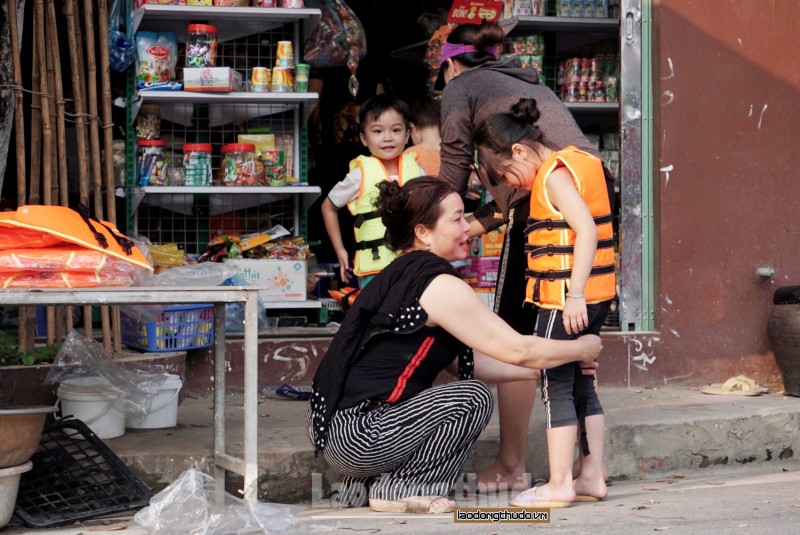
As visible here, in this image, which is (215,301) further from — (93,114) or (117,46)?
(117,46)

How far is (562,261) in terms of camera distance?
434 cm

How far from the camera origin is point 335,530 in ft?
13.4

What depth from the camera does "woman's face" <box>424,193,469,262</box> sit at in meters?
4.30

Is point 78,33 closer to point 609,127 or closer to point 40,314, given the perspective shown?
point 40,314

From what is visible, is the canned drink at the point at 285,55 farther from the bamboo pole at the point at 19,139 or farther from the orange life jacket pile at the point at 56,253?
the orange life jacket pile at the point at 56,253

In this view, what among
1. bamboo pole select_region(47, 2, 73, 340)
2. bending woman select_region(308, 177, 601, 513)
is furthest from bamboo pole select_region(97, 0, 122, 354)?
bending woman select_region(308, 177, 601, 513)

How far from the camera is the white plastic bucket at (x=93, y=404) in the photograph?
16.0 ft

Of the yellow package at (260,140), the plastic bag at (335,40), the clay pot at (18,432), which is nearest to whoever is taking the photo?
the clay pot at (18,432)

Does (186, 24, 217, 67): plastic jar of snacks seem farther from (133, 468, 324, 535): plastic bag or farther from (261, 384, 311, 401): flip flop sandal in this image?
(133, 468, 324, 535): plastic bag

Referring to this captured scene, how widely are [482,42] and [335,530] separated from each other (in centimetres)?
224

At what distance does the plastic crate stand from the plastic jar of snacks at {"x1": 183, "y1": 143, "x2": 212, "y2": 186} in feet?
3.09

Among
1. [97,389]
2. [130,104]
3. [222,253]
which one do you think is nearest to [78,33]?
[130,104]

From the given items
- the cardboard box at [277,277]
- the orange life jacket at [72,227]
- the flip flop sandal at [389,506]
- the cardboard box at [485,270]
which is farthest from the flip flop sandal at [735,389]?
the orange life jacket at [72,227]

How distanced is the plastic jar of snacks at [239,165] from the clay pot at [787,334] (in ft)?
10.5
